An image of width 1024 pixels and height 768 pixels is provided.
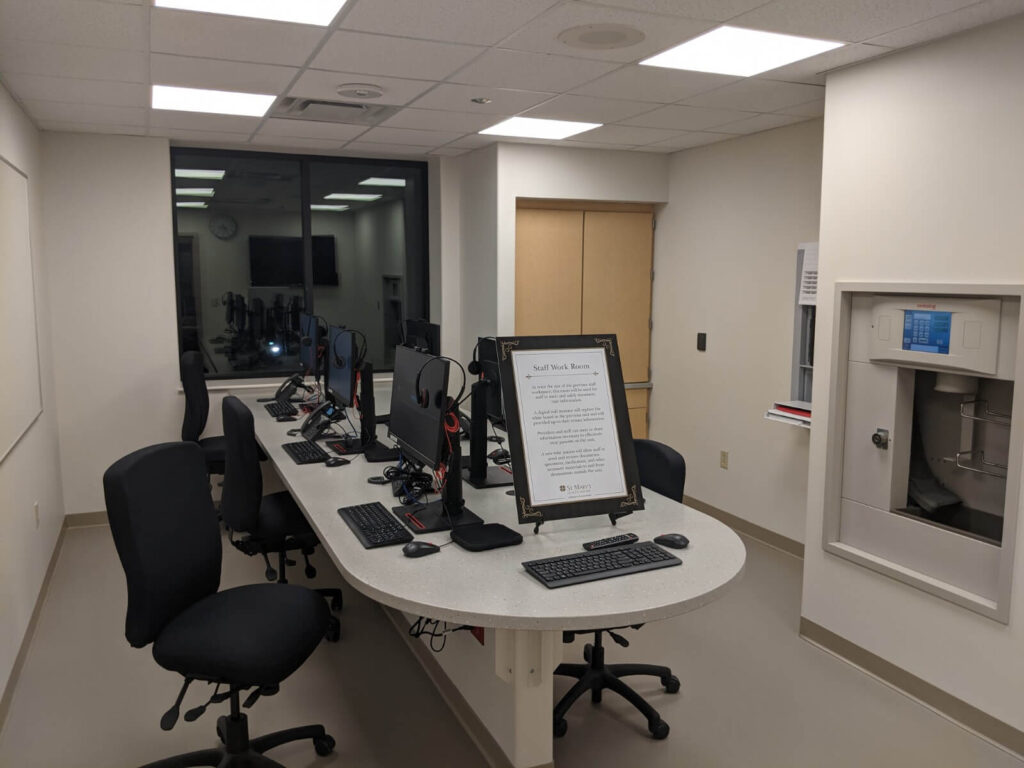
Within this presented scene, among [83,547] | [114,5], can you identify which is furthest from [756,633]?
[83,547]

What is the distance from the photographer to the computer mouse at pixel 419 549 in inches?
92.4

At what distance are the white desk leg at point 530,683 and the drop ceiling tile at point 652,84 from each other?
2.42 meters

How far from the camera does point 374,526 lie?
2600 mm

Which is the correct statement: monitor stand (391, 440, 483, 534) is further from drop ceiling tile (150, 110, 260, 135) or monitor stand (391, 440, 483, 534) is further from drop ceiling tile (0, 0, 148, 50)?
drop ceiling tile (150, 110, 260, 135)

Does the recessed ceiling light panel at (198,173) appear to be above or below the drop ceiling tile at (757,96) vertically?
below

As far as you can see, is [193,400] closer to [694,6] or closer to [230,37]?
[230,37]

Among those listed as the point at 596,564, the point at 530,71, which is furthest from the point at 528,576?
the point at 530,71

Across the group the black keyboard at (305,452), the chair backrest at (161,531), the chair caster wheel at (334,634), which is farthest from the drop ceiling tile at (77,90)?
the chair caster wheel at (334,634)

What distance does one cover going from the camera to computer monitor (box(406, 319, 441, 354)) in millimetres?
4505

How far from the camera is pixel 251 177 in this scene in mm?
6957

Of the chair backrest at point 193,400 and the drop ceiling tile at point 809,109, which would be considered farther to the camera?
the chair backrest at point 193,400

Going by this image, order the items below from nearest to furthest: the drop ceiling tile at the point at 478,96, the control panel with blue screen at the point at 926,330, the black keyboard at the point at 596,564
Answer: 1. the black keyboard at the point at 596,564
2. the control panel with blue screen at the point at 926,330
3. the drop ceiling tile at the point at 478,96

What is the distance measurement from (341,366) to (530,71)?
1847mm

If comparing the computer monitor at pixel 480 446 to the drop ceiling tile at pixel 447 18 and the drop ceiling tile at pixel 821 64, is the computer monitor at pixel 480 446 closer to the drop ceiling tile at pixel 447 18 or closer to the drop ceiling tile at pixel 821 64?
the drop ceiling tile at pixel 447 18
